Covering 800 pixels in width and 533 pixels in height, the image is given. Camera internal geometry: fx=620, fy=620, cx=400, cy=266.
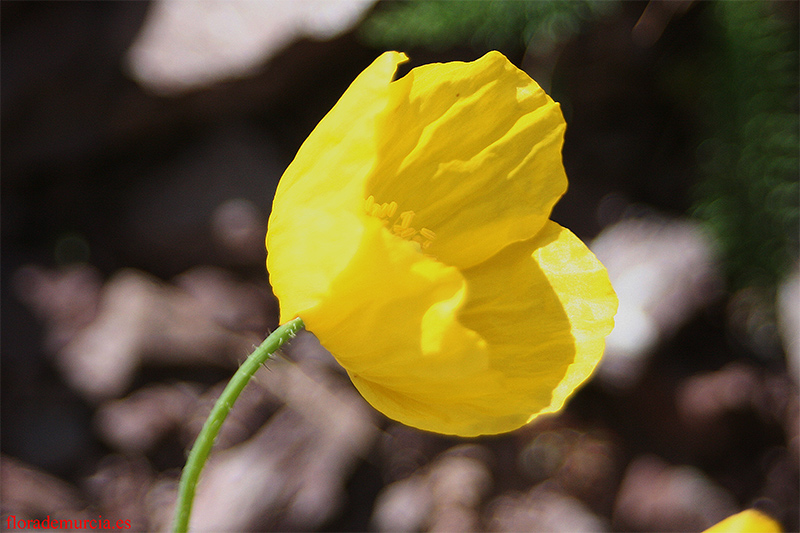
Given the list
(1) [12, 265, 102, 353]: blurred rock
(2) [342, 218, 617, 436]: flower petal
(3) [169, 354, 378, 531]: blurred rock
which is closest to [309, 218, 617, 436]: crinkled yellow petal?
(2) [342, 218, 617, 436]: flower petal

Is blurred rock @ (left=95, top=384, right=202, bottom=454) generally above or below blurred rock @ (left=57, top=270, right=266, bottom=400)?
below

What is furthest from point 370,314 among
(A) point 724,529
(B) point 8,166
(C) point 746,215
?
(B) point 8,166

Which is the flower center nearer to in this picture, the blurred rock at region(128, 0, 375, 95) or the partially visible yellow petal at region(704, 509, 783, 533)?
the partially visible yellow petal at region(704, 509, 783, 533)

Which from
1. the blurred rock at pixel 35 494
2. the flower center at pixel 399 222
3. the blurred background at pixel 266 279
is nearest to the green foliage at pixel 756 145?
the blurred background at pixel 266 279

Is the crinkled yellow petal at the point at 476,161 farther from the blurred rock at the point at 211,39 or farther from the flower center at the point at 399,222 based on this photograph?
the blurred rock at the point at 211,39

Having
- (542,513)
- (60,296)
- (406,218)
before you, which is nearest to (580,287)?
(406,218)

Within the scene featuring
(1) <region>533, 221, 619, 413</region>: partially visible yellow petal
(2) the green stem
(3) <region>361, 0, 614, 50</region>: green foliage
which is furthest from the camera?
(3) <region>361, 0, 614, 50</region>: green foliage

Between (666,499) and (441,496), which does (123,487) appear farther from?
(666,499)

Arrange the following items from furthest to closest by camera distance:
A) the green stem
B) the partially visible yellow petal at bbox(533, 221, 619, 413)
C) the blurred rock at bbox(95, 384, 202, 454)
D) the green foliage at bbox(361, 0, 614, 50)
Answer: the blurred rock at bbox(95, 384, 202, 454) < the green foliage at bbox(361, 0, 614, 50) < the partially visible yellow petal at bbox(533, 221, 619, 413) < the green stem

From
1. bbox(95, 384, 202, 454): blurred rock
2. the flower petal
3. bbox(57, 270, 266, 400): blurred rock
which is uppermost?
the flower petal
